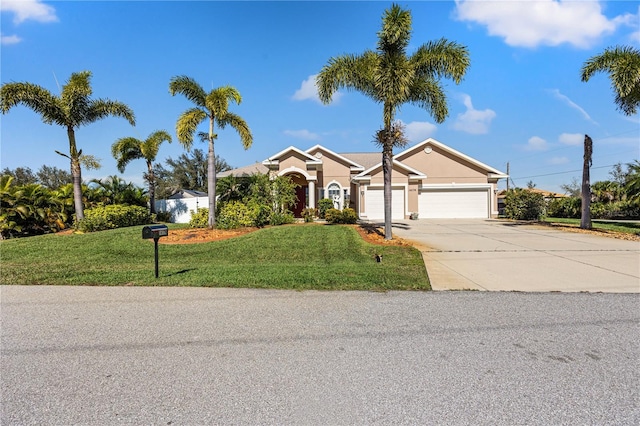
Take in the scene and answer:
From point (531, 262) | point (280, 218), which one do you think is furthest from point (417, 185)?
point (531, 262)

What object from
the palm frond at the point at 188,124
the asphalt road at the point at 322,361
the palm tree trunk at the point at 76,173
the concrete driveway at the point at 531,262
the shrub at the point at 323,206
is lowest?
the asphalt road at the point at 322,361

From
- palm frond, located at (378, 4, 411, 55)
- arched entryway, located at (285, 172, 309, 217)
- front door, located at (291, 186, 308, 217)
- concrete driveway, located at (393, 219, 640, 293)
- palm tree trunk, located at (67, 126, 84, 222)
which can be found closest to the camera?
concrete driveway, located at (393, 219, 640, 293)

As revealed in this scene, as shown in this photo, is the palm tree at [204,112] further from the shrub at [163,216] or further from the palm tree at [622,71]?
the palm tree at [622,71]

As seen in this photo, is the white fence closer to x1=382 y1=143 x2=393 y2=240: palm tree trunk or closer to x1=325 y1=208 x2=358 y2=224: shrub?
x1=325 y1=208 x2=358 y2=224: shrub

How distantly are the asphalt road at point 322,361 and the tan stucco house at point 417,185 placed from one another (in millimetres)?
A: 17459

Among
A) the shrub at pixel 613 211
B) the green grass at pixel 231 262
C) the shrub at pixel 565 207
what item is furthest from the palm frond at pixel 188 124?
the shrub at pixel 613 211

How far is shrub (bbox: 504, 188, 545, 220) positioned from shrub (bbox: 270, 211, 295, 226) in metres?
15.3

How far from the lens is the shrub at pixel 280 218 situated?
15383 mm

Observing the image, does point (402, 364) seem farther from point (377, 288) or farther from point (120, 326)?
point (120, 326)

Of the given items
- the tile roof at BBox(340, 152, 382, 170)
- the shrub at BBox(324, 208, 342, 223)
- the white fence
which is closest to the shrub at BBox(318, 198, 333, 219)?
the shrub at BBox(324, 208, 342, 223)

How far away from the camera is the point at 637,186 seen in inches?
711

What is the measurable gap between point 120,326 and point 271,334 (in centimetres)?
194

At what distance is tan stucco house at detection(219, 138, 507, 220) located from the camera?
2266 cm

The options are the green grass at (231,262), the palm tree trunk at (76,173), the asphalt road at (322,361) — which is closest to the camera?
the asphalt road at (322,361)
